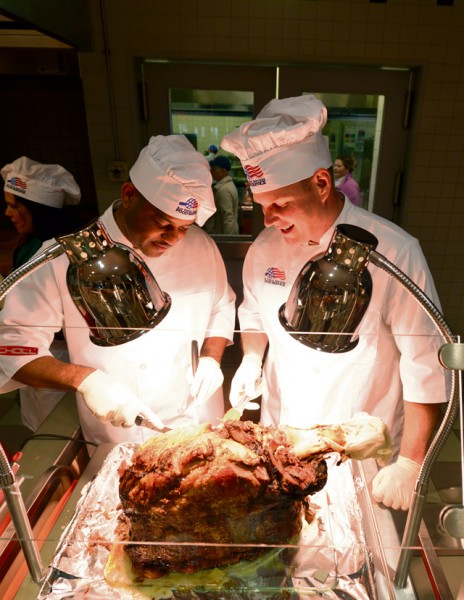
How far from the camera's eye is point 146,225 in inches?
63.5

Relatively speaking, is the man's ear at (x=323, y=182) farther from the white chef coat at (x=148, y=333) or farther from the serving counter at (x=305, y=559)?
the serving counter at (x=305, y=559)

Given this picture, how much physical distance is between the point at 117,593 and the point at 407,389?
109 cm

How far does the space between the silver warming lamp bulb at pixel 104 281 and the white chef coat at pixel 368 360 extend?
41 centimetres

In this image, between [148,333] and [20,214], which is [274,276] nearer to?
[148,333]

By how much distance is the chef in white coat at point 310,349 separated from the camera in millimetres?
1298

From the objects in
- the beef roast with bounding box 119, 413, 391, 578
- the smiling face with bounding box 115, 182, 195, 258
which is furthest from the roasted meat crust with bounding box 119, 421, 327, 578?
the smiling face with bounding box 115, 182, 195, 258

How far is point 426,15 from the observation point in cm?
293

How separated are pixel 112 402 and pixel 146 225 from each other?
68 cm

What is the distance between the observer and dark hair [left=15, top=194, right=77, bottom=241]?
2332 mm

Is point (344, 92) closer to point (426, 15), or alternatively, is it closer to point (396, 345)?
point (426, 15)

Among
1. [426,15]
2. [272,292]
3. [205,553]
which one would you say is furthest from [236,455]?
[426,15]

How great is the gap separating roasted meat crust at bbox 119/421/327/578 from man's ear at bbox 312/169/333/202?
3.32 ft

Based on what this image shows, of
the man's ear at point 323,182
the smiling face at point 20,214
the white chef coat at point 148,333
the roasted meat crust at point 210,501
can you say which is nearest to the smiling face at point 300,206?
the man's ear at point 323,182

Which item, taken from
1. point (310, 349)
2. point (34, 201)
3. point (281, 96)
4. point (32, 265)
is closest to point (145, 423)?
point (310, 349)
